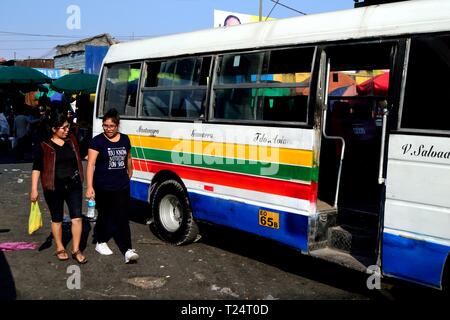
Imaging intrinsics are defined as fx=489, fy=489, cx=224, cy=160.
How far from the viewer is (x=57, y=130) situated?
5793 mm

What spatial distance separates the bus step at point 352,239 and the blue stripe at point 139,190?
3.08 metres

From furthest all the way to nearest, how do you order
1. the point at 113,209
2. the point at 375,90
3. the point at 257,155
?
the point at 375,90 → the point at 113,209 → the point at 257,155

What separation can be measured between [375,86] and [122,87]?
12.6 ft

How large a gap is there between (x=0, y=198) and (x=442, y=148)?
8.75 metres

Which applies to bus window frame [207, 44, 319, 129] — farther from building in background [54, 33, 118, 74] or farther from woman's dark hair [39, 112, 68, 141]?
building in background [54, 33, 118, 74]

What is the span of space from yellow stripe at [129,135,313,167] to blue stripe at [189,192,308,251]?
1.82 ft

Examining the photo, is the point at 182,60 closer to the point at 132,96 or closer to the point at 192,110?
the point at 192,110

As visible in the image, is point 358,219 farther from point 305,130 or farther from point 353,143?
point 353,143

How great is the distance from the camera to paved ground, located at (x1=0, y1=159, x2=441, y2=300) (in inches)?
199

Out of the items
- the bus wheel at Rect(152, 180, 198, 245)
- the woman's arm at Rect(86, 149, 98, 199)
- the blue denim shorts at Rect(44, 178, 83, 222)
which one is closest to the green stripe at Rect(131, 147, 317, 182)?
the bus wheel at Rect(152, 180, 198, 245)

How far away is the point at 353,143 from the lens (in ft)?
21.7

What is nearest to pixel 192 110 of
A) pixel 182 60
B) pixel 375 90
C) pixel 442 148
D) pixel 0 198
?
pixel 182 60

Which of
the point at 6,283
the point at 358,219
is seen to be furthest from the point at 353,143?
the point at 6,283
